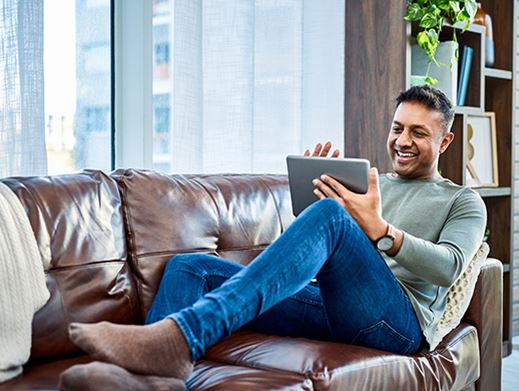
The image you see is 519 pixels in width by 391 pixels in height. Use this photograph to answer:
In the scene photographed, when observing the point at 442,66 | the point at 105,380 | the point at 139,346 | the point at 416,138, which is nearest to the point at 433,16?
the point at 442,66

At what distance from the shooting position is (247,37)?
3203 millimetres

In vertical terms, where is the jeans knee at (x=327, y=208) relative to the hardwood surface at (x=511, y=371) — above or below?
above

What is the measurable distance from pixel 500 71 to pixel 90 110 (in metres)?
2.00

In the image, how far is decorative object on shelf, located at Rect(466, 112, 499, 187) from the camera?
12.3ft

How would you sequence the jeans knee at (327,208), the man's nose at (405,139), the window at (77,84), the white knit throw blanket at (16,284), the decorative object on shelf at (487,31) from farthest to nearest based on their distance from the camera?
the decorative object on shelf at (487,31), the window at (77,84), the man's nose at (405,139), the jeans knee at (327,208), the white knit throw blanket at (16,284)

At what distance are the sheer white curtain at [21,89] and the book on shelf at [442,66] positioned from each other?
1.63 meters

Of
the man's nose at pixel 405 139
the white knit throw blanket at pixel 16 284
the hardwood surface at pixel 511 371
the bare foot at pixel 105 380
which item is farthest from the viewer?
the hardwood surface at pixel 511 371

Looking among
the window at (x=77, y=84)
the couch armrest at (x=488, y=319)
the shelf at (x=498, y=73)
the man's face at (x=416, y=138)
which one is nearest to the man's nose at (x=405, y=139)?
the man's face at (x=416, y=138)

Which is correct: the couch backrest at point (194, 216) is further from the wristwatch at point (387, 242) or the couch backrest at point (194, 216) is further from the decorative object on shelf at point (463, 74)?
the decorative object on shelf at point (463, 74)

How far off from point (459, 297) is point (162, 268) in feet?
2.88

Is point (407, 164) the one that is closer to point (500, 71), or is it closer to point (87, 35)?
point (87, 35)

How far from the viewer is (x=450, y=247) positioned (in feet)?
7.07

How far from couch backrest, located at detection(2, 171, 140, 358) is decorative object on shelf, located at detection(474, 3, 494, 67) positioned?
2.16 m

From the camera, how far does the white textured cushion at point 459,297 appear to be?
2312mm
